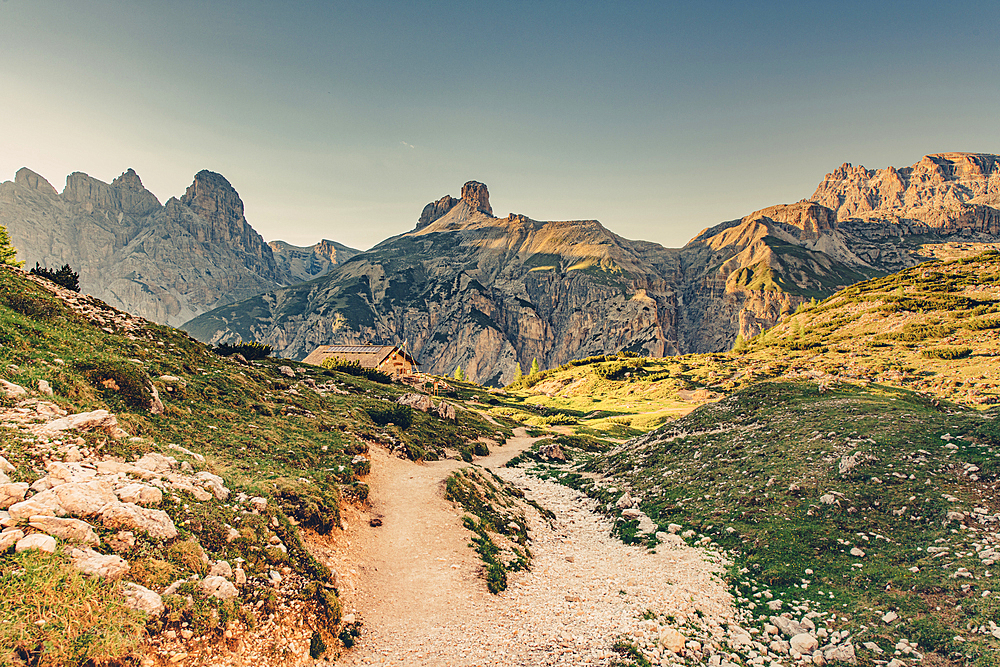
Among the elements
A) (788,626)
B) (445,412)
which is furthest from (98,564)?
(445,412)

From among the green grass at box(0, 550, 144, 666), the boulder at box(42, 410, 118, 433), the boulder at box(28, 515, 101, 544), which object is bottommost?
the green grass at box(0, 550, 144, 666)

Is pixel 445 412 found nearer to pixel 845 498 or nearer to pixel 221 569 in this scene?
pixel 845 498

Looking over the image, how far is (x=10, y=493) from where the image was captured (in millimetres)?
8516

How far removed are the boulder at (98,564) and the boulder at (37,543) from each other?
1.25ft

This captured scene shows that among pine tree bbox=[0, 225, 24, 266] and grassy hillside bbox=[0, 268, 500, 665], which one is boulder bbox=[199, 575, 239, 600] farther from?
pine tree bbox=[0, 225, 24, 266]

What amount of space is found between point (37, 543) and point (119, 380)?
42.8ft

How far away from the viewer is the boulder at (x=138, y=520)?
9.55m

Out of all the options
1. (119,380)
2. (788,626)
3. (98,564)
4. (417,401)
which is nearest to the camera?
(98,564)

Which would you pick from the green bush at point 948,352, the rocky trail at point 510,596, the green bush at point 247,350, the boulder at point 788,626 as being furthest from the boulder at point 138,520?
the green bush at point 948,352

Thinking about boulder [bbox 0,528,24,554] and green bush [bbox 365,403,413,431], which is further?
green bush [bbox 365,403,413,431]

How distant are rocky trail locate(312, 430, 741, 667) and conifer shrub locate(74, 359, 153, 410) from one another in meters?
10.6

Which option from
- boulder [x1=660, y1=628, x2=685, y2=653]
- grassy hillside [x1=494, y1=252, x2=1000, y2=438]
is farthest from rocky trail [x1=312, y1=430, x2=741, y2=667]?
grassy hillside [x1=494, y1=252, x2=1000, y2=438]

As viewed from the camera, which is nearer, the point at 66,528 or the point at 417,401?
the point at 66,528

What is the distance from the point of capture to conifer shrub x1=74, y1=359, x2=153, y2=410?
57.2 feet
